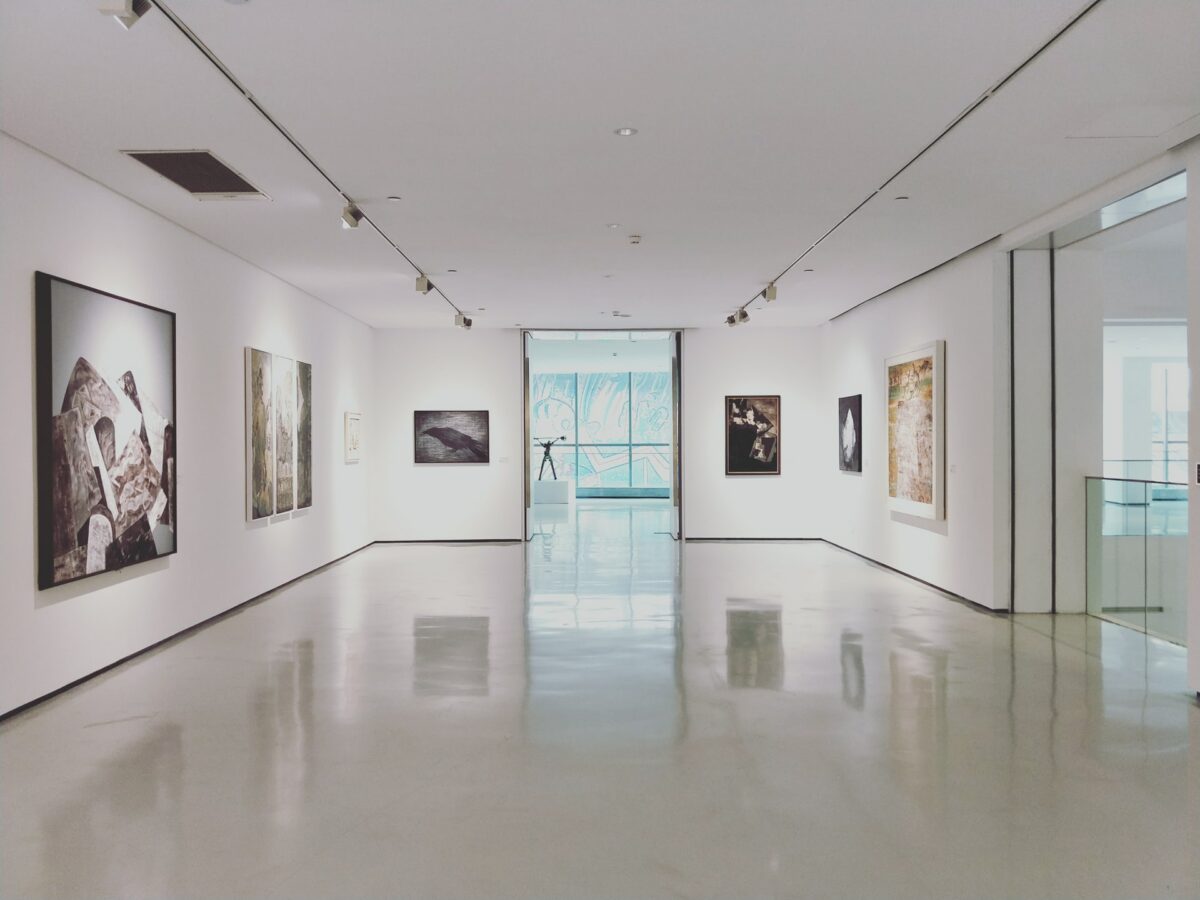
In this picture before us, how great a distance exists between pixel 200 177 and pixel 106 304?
125cm

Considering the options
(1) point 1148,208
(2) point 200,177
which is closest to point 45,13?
(2) point 200,177

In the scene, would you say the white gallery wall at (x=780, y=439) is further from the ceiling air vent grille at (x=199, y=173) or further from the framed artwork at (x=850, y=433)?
the ceiling air vent grille at (x=199, y=173)

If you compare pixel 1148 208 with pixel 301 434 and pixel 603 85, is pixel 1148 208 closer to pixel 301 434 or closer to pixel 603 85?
pixel 603 85

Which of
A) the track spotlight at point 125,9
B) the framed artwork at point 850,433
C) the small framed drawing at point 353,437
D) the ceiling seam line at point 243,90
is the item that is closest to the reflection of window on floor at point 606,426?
the small framed drawing at point 353,437

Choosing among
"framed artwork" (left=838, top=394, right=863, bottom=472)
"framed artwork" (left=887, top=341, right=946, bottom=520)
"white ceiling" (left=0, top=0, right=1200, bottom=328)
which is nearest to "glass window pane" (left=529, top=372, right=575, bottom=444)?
"framed artwork" (left=838, top=394, right=863, bottom=472)

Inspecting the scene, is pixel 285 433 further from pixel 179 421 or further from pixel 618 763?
pixel 618 763

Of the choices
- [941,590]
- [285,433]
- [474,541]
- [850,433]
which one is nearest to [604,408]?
[474,541]

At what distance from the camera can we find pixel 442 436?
16844mm

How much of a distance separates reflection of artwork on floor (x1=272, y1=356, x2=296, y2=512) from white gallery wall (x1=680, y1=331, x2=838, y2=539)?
24.6 ft

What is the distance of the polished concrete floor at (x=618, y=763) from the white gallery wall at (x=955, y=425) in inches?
47.8

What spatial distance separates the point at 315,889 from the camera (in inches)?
144

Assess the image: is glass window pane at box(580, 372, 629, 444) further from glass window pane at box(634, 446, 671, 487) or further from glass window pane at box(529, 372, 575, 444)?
glass window pane at box(634, 446, 671, 487)

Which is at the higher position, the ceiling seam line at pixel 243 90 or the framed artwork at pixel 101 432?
the ceiling seam line at pixel 243 90

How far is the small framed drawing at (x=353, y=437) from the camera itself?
1492 cm
